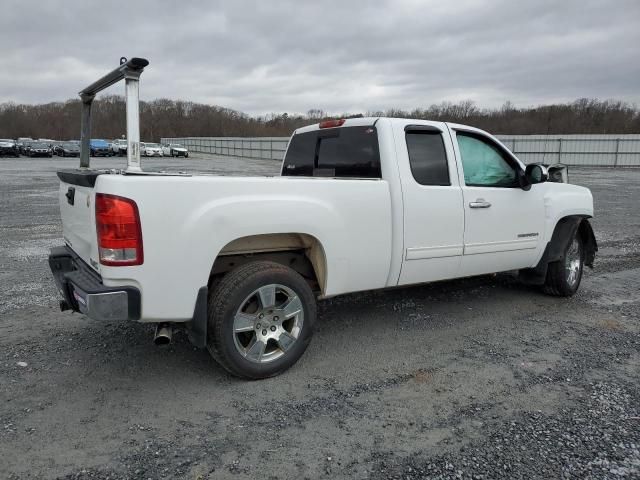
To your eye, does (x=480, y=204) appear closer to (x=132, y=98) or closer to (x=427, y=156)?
(x=427, y=156)

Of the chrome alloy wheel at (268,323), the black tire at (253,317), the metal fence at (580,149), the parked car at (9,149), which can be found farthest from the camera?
the parked car at (9,149)

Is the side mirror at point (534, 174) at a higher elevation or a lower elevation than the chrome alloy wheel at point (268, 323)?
higher

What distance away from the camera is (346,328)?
4723 millimetres

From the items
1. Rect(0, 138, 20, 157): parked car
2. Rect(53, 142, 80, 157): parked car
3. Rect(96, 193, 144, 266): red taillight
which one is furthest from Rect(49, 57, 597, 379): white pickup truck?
Rect(53, 142, 80, 157): parked car

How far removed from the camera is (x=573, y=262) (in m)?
5.85

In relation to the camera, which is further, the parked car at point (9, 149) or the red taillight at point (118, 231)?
the parked car at point (9, 149)

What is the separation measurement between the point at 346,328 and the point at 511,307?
198cm

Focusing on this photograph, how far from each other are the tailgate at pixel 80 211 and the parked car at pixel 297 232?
15mm

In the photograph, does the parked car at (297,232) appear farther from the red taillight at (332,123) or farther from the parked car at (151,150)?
the parked car at (151,150)

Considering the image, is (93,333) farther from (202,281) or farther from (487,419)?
(487,419)

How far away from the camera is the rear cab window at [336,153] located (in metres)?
4.32

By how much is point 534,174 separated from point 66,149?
175 ft

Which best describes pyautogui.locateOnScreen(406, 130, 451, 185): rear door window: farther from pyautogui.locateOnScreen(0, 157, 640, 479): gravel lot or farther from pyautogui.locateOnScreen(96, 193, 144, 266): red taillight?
pyautogui.locateOnScreen(96, 193, 144, 266): red taillight

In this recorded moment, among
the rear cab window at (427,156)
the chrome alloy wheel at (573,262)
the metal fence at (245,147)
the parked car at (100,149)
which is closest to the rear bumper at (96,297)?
the rear cab window at (427,156)
